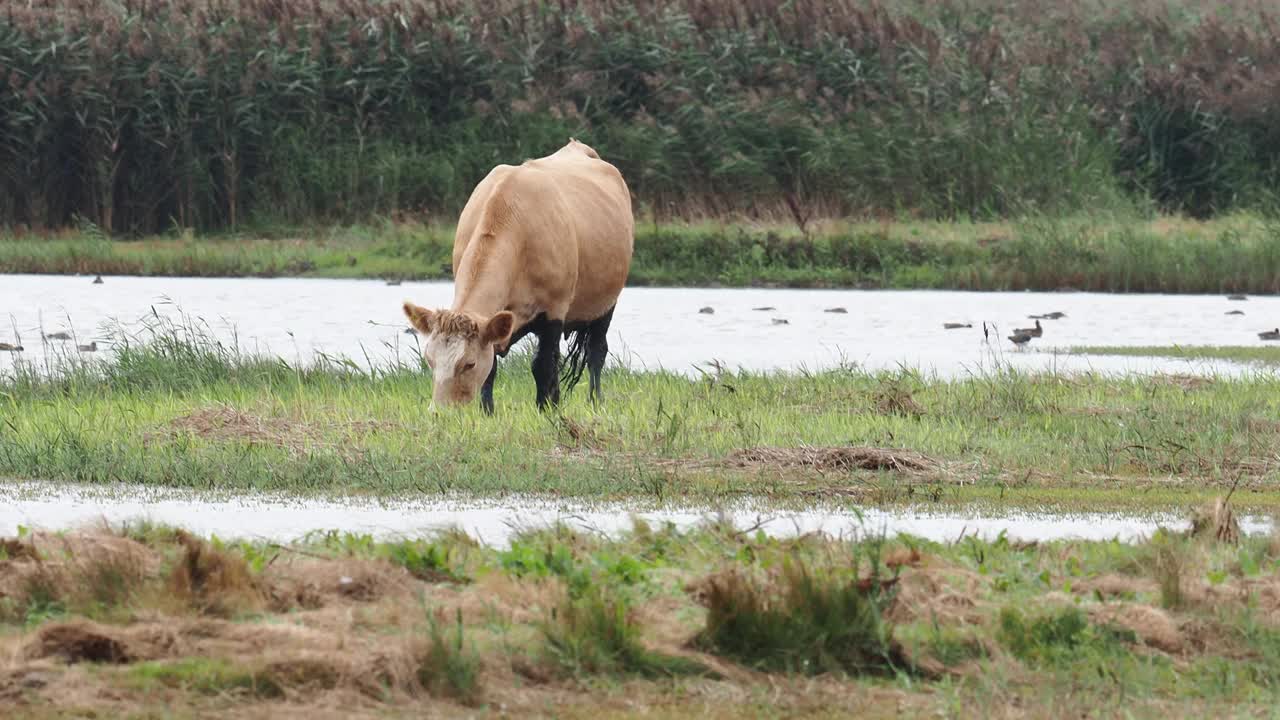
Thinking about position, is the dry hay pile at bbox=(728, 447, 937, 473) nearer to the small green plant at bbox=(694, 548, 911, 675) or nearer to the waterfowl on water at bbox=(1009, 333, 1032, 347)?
the small green plant at bbox=(694, 548, 911, 675)

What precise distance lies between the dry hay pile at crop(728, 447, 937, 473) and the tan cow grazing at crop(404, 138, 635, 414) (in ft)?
6.12

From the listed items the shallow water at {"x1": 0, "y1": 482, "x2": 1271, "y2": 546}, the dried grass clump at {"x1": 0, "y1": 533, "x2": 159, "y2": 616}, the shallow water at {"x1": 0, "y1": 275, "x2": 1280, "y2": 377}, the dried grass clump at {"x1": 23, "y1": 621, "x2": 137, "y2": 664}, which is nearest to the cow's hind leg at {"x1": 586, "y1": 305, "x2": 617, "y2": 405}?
the shallow water at {"x1": 0, "y1": 275, "x2": 1280, "y2": 377}

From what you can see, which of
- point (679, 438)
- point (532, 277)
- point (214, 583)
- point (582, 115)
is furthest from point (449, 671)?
point (582, 115)

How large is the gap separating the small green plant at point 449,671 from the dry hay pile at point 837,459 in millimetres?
5308

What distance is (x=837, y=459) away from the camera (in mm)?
11680

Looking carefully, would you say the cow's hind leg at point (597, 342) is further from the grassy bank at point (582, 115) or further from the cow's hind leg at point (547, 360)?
the grassy bank at point (582, 115)

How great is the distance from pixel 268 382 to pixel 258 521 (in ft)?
16.8

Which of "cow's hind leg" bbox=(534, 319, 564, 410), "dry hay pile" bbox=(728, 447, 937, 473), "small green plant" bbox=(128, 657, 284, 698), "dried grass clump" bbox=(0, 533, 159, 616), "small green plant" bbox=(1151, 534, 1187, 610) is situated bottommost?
"cow's hind leg" bbox=(534, 319, 564, 410)

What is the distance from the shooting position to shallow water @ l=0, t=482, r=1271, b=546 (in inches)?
379

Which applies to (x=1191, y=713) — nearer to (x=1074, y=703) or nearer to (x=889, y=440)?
(x=1074, y=703)

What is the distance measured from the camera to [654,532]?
8.56m

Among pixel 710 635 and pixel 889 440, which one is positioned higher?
pixel 710 635

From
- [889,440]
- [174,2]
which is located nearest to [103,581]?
[889,440]

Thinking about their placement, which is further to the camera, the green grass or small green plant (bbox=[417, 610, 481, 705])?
the green grass
